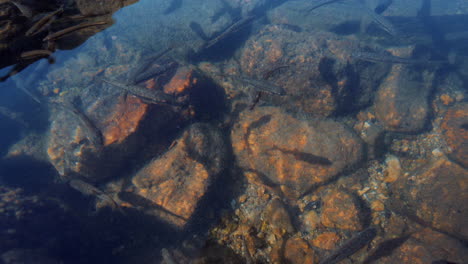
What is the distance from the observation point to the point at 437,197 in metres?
4.95

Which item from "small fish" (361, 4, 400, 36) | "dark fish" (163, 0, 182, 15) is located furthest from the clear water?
"dark fish" (163, 0, 182, 15)

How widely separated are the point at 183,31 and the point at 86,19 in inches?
465

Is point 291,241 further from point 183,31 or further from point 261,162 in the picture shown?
point 183,31

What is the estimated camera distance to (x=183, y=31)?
12.9 metres

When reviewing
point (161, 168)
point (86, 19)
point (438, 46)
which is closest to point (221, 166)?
point (161, 168)

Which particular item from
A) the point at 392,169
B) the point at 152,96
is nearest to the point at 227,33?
the point at 152,96

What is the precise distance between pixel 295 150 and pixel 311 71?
286cm

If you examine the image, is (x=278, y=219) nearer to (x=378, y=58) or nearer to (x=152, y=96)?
(x=152, y=96)

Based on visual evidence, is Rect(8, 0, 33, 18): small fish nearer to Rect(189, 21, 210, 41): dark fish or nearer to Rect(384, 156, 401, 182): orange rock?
Rect(384, 156, 401, 182): orange rock

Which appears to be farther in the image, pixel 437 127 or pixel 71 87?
pixel 71 87

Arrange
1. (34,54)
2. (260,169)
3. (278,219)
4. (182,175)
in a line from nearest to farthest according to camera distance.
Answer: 1. (34,54)
2. (278,219)
3. (182,175)
4. (260,169)

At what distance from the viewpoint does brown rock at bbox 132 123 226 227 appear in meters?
5.35

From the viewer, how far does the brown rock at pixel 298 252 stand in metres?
4.66

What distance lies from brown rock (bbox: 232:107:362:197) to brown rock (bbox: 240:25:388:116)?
102 cm
